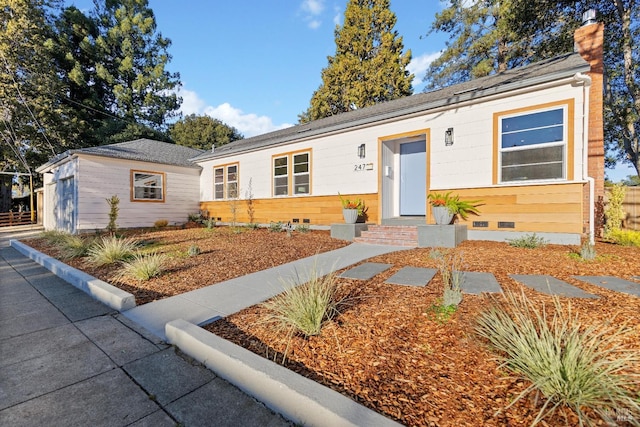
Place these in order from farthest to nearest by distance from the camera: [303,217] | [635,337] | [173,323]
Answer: [303,217] → [173,323] → [635,337]

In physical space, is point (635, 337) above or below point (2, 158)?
below

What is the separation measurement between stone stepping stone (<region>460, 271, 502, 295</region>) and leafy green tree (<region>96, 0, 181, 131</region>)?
2421 cm

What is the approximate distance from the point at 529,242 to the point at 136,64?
88.4 feet

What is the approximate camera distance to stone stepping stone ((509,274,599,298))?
2832 mm

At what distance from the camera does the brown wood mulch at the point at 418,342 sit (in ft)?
4.97

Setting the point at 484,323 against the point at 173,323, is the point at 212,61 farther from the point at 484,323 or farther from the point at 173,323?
the point at 484,323

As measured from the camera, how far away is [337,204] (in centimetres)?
882

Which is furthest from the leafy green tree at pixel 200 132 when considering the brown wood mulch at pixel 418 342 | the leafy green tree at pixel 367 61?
the brown wood mulch at pixel 418 342

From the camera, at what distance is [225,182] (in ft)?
40.3

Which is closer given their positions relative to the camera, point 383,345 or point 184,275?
point 383,345

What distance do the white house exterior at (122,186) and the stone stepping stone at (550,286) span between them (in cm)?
1263

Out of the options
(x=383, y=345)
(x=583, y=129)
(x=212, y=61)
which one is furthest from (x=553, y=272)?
(x=212, y=61)

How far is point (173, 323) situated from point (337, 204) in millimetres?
6715

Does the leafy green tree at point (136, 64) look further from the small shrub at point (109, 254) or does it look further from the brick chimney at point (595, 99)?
the brick chimney at point (595, 99)
